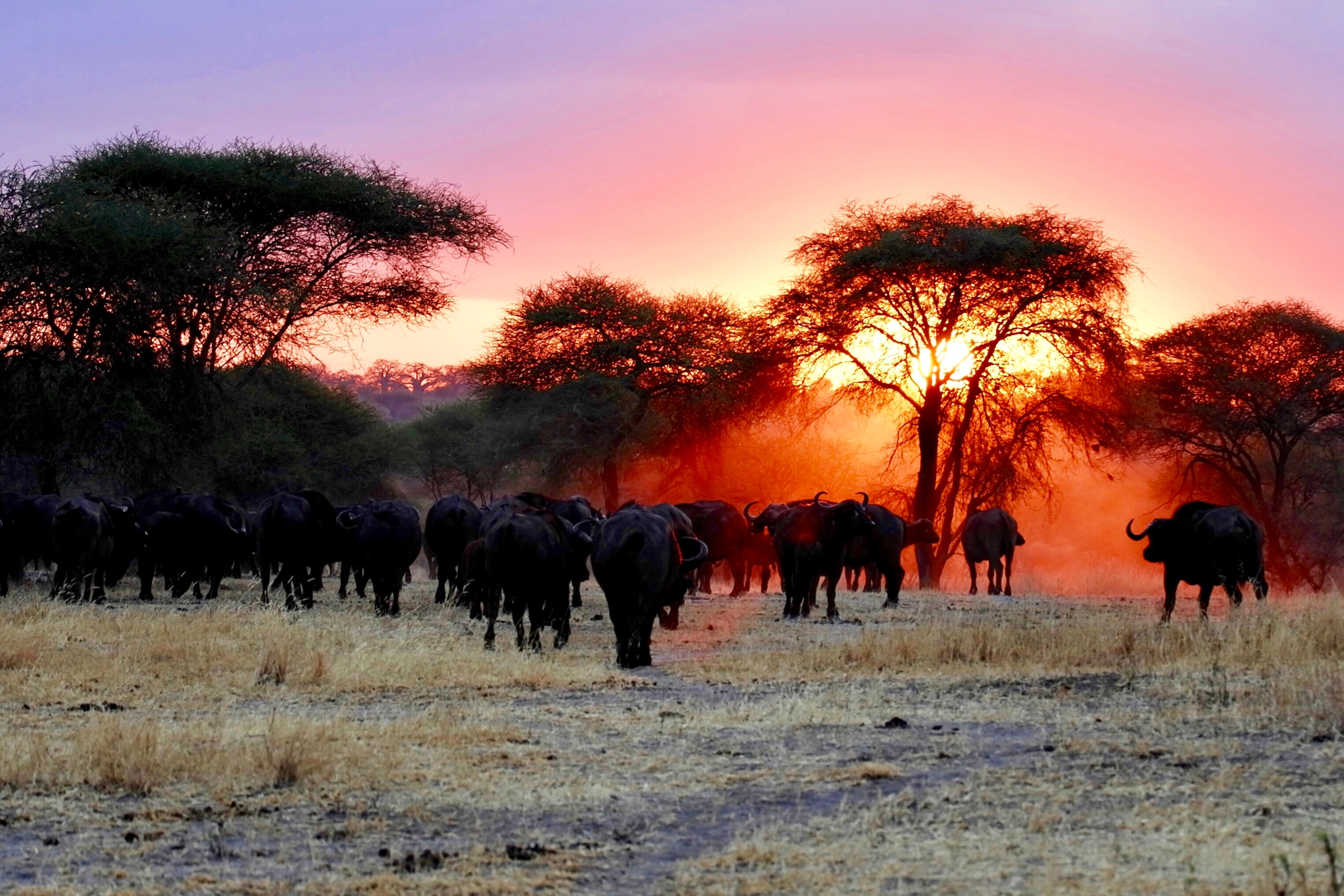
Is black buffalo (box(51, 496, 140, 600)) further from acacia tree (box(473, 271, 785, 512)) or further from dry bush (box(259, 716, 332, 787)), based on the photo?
acacia tree (box(473, 271, 785, 512))

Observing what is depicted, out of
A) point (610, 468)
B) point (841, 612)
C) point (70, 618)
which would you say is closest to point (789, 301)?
point (610, 468)

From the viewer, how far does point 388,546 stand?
1947 cm

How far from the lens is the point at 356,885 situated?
6.00 m

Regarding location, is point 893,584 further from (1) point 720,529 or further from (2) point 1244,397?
(2) point 1244,397

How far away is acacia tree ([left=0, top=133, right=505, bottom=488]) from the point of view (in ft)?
86.1

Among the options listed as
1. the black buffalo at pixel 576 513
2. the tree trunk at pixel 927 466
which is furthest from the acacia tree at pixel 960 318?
the black buffalo at pixel 576 513

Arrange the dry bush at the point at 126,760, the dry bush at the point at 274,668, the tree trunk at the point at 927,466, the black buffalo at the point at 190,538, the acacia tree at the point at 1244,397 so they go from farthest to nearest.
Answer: the acacia tree at the point at 1244,397 < the tree trunk at the point at 927,466 < the black buffalo at the point at 190,538 < the dry bush at the point at 274,668 < the dry bush at the point at 126,760

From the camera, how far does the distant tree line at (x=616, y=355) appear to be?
2681 centimetres

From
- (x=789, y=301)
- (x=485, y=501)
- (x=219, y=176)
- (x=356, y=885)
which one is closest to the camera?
(x=356, y=885)

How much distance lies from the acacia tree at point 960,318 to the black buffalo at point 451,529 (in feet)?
41.2

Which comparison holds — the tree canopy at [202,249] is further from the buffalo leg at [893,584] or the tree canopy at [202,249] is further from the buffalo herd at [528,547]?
the buffalo leg at [893,584]

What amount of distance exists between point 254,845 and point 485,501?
46912mm

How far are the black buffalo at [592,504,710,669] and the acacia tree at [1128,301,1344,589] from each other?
2275 cm

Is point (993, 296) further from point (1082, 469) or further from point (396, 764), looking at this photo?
point (1082, 469)
